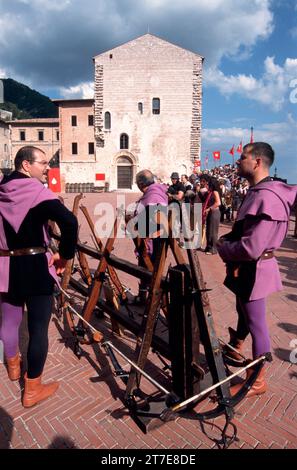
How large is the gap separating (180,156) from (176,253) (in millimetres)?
32243

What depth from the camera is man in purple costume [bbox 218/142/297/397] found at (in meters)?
2.56

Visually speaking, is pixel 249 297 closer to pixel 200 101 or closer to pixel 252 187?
pixel 252 187

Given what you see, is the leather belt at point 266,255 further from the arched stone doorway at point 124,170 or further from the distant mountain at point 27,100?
the distant mountain at point 27,100

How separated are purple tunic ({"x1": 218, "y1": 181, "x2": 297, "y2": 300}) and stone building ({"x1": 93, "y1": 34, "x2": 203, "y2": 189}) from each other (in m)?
31.6

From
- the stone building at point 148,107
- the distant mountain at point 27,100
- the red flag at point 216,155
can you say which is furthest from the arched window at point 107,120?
the distant mountain at point 27,100

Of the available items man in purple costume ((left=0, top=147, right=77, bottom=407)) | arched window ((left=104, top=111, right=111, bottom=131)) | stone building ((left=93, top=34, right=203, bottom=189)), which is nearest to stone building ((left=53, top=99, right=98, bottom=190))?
stone building ((left=93, top=34, right=203, bottom=189))

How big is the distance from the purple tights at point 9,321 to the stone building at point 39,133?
52.8m

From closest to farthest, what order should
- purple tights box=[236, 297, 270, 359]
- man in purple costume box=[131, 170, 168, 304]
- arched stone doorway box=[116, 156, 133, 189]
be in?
1. purple tights box=[236, 297, 270, 359]
2. man in purple costume box=[131, 170, 168, 304]
3. arched stone doorway box=[116, 156, 133, 189]

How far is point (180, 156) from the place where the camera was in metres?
33.5

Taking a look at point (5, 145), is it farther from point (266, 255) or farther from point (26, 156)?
point (266, 255)

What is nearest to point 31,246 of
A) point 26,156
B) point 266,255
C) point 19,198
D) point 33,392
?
point 19,198

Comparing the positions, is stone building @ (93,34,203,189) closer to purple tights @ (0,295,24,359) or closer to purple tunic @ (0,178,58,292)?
purple tights @ (0,295,24,359)

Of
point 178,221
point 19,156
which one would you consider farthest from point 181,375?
point 19,156

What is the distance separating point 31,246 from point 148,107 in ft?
108
